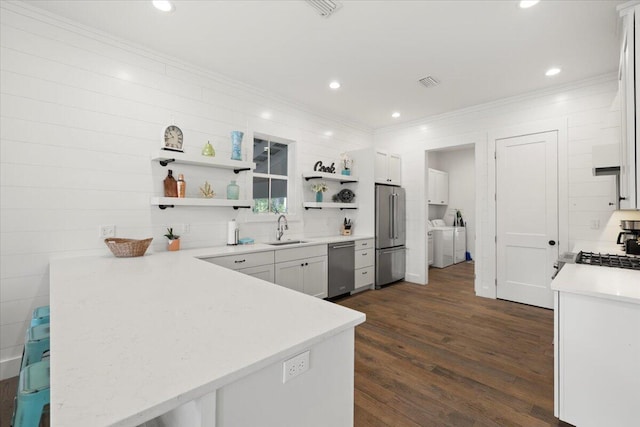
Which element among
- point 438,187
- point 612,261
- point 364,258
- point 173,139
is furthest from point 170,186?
point 438,187

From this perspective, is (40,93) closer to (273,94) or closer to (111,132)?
(111,132)

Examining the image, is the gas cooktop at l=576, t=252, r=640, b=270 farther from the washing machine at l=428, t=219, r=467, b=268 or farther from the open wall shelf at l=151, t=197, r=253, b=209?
the washing machine at l=428, t=219, r=467, b=268

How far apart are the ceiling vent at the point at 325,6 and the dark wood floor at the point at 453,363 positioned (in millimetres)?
3006

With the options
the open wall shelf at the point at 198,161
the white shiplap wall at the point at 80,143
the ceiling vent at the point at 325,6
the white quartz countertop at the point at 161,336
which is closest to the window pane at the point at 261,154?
the open wall shelf at the point at 198,161

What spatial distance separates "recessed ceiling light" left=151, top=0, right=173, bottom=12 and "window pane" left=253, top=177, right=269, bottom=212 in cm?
207

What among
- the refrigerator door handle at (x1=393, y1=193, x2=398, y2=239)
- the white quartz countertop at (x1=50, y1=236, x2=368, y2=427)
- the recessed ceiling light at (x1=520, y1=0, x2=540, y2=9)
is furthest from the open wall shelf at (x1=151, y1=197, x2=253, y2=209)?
the recessed ceiling light at (x1=520, y1=0, x2=540, y2=9)

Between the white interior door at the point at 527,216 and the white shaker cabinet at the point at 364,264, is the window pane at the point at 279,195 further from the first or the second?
the white interior door at the point at 527,216

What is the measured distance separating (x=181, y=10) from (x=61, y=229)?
6.96 ft

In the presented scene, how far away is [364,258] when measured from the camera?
4699 mm

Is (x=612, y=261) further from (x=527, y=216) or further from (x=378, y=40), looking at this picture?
(x=378, y=40)

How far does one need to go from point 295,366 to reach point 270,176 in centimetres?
345

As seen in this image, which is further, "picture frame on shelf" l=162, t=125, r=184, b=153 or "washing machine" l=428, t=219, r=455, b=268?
"washing machine" l=428, t=219, r=455, b=268

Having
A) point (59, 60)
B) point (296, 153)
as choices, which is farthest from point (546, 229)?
point (59, 60)

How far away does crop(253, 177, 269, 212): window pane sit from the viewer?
4.04 metres
